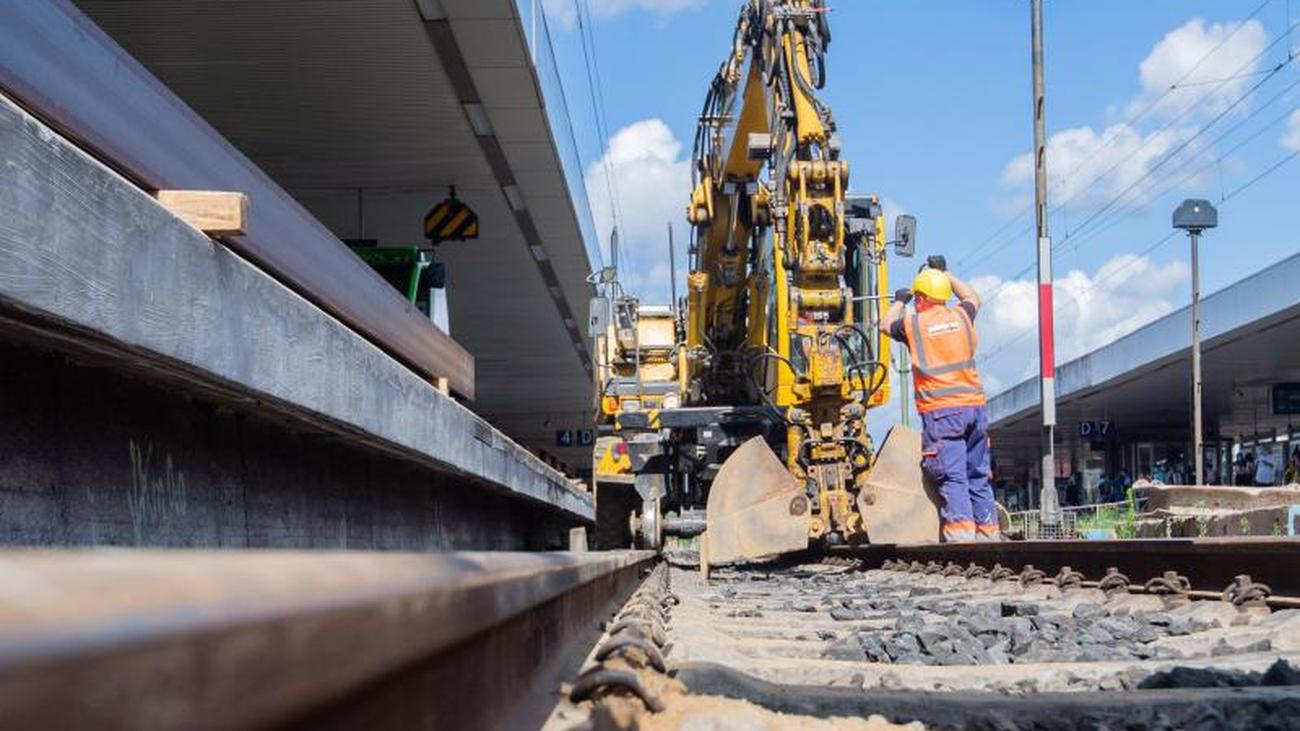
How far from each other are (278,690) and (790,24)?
36.5 feet

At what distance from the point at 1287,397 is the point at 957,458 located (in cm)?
2388

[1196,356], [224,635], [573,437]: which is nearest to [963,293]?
[224,635]

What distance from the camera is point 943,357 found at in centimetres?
988

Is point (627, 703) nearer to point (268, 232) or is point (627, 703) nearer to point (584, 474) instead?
point (268, 232)

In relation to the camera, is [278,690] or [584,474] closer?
[278,690]

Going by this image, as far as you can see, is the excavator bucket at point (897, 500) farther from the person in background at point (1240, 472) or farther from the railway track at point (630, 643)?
the person in background at point (1240, 472)

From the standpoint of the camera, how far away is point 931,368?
9.85m

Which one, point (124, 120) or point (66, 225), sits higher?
point (124, 120)

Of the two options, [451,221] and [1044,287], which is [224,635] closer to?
[451,221]

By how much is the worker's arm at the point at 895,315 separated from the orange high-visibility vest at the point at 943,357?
27 cm

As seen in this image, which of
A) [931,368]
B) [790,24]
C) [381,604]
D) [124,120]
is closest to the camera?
[381,604]

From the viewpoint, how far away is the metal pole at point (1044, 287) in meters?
16.3

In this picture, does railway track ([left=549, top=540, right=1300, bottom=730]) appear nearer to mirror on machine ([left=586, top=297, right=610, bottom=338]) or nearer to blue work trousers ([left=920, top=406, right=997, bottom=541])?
blue work trousers ([left=920, top=406, right=997, bottom=541])

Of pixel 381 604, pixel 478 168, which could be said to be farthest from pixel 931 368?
pixel 381 604
